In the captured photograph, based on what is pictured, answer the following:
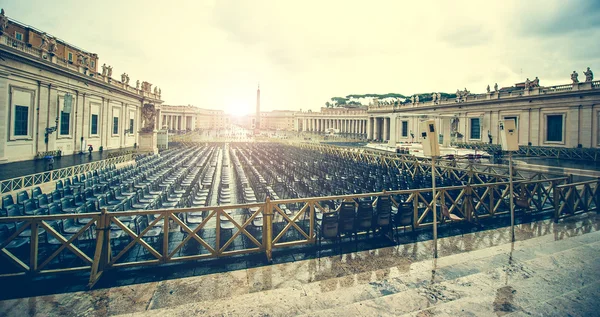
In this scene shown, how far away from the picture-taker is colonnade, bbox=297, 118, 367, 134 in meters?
99.2

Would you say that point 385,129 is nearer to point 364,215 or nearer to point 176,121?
point 364,215

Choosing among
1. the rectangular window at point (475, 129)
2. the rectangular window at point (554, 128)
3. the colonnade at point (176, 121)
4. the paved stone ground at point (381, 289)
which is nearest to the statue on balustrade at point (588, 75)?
the rectangular window at point (554, 128)

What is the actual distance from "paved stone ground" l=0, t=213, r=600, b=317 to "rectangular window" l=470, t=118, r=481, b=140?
138 feet

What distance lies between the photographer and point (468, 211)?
8.20m

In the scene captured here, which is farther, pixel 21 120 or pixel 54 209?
pixel 21 120

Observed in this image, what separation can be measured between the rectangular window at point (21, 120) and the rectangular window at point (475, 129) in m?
52.4

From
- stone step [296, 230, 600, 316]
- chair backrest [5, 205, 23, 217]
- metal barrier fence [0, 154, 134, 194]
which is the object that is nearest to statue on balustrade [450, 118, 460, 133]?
stone step [296, 230, 600, 316]

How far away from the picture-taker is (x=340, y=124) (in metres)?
111

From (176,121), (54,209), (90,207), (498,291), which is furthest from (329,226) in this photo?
(176,121)

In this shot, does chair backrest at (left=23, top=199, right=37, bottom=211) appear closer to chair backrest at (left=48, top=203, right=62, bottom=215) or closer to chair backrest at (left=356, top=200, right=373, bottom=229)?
chair backrest at (left=48, top=203, right=62, bottom=215)

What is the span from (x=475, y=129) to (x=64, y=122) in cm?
5226

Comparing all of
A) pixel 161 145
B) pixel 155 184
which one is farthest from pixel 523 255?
pixel 161 145

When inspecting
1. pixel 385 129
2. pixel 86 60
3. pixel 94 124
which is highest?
pixel 86 60

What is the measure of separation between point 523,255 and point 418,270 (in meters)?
2.63
